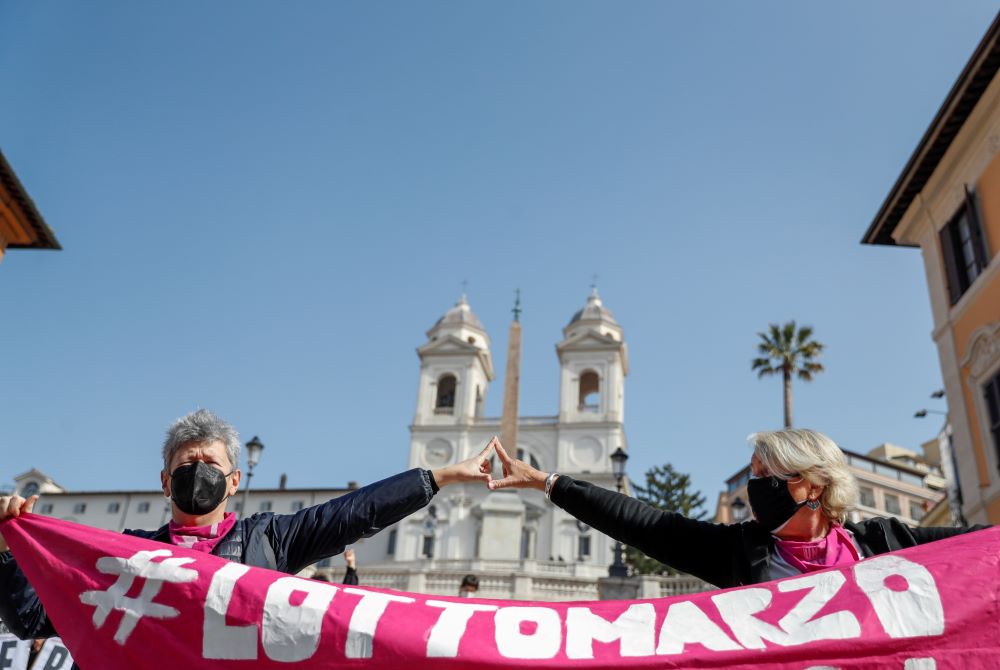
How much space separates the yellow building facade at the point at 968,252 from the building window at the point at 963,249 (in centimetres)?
2

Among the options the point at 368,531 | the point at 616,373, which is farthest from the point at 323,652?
the point at 616,373

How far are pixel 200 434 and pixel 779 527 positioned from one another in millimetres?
2480

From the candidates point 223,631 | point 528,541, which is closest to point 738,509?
point 528,541

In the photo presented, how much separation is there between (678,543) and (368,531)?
1.30 meters

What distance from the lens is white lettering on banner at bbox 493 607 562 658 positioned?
2936mm

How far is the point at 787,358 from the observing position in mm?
39250

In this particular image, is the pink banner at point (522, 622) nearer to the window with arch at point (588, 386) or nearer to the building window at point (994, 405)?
the building window at point (994, 405)

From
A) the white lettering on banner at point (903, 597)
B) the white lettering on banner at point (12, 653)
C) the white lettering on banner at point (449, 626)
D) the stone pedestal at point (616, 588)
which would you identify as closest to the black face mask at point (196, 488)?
the white lettering on banner at point (449, 626)

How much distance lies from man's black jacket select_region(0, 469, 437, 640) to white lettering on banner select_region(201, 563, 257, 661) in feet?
0.69

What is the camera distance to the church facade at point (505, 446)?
55.4 metres

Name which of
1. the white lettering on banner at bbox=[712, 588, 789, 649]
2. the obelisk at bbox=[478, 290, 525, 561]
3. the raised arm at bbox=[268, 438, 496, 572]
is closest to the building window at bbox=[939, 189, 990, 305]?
the white lettering on banner at bbox=[712, 588, 789, 649]

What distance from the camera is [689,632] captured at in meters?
3.02

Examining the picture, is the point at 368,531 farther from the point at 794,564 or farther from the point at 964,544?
the point at 964,544

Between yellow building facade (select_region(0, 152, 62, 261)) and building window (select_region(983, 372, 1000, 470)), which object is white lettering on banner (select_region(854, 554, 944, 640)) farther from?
yellow building facade (select_region(0, 152, 62, 261))
